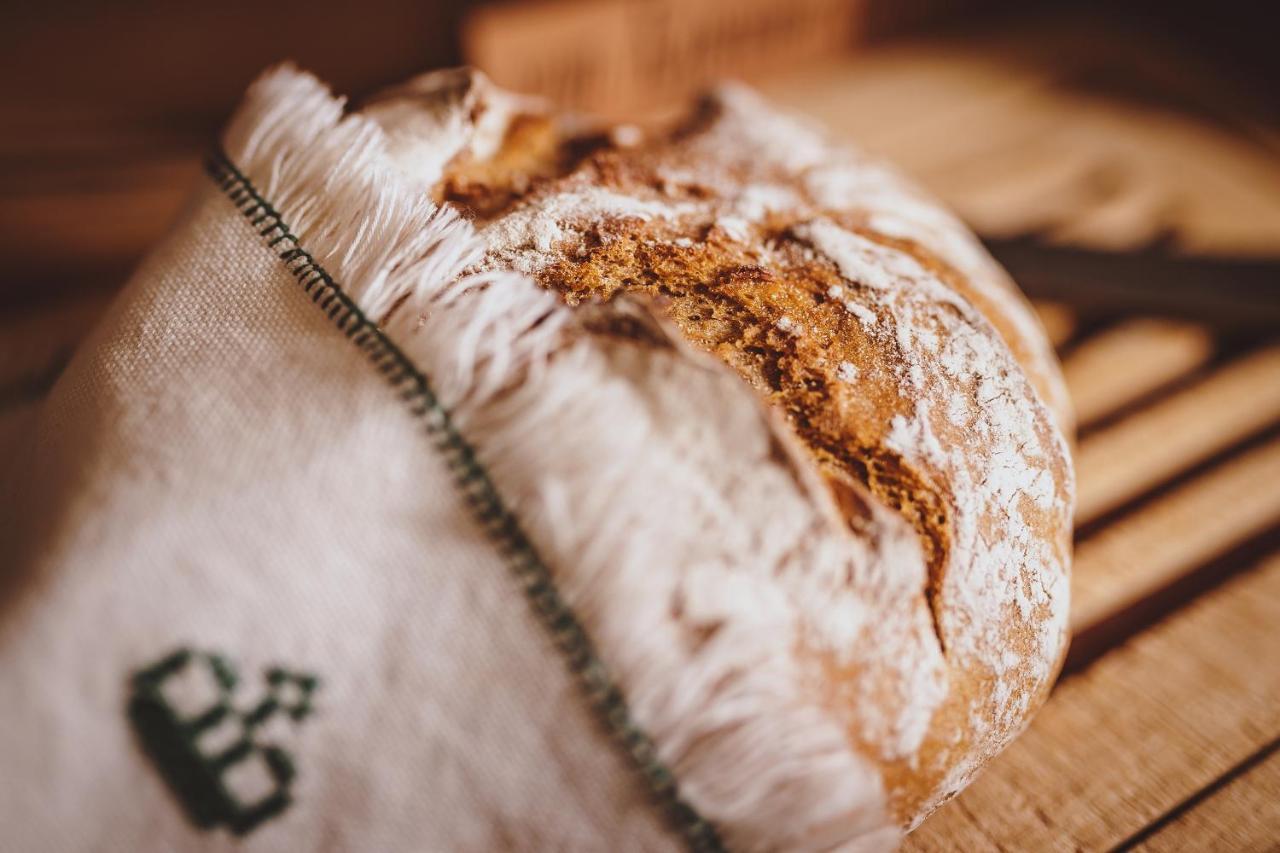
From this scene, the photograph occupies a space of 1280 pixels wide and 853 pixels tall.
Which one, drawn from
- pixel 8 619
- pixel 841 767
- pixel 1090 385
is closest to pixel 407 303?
pixel 8 619

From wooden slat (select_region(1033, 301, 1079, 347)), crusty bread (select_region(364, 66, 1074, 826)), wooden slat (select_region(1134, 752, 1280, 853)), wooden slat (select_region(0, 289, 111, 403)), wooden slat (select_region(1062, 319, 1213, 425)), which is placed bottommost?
wooden slat (select_region(1134, 752, 1280, 853))

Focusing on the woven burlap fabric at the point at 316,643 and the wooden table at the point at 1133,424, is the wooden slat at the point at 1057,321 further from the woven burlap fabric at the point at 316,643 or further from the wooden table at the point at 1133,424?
the woven burlap fabric at the point at 316,643

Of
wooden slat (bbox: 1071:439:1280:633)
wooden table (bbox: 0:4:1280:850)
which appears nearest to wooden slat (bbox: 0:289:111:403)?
wooden table (bbox: 0:4:1280:850)

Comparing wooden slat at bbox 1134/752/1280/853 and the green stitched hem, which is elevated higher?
the green stitched hem

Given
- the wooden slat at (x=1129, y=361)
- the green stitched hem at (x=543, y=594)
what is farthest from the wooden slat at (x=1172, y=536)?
the green stitched hem at (x=543, y=594)

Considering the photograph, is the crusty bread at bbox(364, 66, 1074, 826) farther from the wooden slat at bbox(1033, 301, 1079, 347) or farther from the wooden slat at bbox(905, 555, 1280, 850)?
the wooden slat at bbox(1033, 301, 1079, 347)

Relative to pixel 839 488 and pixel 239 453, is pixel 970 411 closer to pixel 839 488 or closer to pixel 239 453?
pixel 839 488
